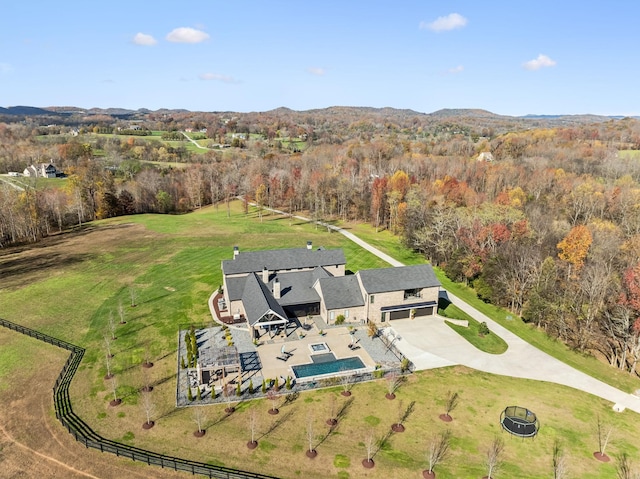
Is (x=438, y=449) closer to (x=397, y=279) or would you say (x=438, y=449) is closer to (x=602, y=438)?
(x=602, y=438)

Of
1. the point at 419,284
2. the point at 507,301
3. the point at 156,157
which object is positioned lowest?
the point at 507,301

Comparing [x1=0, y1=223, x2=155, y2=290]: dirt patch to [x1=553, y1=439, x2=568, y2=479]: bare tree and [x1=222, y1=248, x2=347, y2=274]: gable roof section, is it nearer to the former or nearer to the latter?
[x1=222, y1=248, x2=347, y2=274]: gable roof section

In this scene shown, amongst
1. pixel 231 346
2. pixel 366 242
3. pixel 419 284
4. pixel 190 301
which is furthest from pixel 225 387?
pixel 366 242

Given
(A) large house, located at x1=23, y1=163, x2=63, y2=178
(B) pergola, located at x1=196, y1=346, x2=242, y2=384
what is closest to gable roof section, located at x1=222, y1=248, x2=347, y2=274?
(B) pergola, located at x1=196, y1=346, x2=242, y2=384

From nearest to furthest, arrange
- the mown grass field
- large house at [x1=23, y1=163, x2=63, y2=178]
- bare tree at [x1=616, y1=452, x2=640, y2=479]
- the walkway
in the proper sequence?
bare tree at [x1=616, y1=452, x2=640, y2=479] → the mown grass field → the walkway → large house at [x1=23, y1=163, x2=63, y2=178]

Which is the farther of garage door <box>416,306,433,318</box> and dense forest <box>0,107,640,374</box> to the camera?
garage door <box>416,306,433,318</box>

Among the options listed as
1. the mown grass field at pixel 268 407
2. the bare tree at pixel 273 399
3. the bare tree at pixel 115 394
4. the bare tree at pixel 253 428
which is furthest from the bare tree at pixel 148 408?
the bare tree at pixel 273 399

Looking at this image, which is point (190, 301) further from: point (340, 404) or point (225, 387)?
point (340, 404)

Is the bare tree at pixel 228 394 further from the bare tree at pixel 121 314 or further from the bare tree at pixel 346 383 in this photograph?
the bare tree at pixel 121 314
